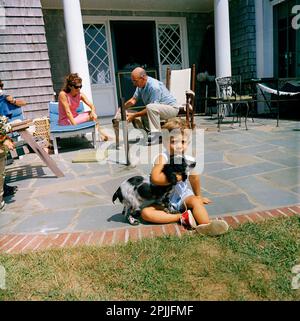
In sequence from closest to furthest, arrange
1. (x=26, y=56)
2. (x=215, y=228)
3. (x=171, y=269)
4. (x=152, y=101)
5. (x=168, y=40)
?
1. (x=171, y=269)
2. (x=215, y=228)
3. (x=152, y=101)
4. (x=26, y=56)
5. (x=168, y=40)

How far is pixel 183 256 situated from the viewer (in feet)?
5.33

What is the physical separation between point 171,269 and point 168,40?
8.28 m

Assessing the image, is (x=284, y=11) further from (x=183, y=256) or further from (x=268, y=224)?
(x=183, y=256)

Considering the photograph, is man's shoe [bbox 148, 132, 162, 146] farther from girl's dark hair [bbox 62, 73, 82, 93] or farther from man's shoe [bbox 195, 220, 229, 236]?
man's shoe [bbox 195, 220, 229, 236]

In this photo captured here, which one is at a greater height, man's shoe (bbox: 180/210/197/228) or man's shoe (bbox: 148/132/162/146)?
man's shoe (bbox: 148/132/162/146)

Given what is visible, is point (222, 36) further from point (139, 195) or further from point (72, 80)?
point (139, 195)

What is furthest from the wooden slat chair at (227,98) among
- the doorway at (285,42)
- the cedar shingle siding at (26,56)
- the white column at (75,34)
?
the cedar shingle siding at (26,56)

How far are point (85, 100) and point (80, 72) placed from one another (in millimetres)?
849

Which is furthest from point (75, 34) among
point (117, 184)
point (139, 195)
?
point (139, 195)

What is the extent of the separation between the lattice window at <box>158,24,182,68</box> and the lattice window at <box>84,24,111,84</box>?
1.66 m

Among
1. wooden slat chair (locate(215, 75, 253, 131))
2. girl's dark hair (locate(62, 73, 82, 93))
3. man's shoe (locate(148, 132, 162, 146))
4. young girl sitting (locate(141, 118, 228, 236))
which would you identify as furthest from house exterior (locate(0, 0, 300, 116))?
young girl sitting (locate(141, 118, 228, 236))

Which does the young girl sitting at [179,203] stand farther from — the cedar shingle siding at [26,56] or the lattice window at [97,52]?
the lattice window at [97,52]

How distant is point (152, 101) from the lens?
4637 mm

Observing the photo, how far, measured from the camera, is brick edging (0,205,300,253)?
6.27 feet
